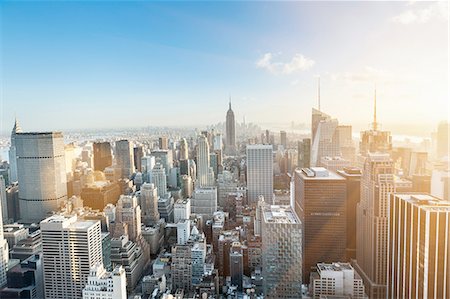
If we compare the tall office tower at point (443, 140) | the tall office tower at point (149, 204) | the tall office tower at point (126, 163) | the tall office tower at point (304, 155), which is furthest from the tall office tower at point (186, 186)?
the tall office tower at point (443, 140)

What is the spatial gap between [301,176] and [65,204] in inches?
181

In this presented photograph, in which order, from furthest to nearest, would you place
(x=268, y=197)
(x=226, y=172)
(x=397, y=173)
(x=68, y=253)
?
(x=226, y=172) < (x=268, y=197) < (x=397, y=173) < (x=68, y=253)

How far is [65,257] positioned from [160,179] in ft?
18.1

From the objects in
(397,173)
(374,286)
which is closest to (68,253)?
(374,286)

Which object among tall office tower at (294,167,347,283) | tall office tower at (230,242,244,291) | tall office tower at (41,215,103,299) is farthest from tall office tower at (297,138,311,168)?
tall office tower at (41,215,103,299)

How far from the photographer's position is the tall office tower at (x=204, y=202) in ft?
28.3

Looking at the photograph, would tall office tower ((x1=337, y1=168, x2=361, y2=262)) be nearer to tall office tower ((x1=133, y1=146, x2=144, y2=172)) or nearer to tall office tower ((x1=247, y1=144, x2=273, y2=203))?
tall office tower ((x1=247, y1=144, x2=273, y2=203))

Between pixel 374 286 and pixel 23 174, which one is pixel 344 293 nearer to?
pixel 374 286

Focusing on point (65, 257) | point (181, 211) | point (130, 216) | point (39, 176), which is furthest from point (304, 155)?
point (39, 176)

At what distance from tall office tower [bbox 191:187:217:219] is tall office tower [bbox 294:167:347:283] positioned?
8.68 feet

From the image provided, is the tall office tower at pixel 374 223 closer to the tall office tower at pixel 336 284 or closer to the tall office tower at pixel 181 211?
the tall office tower at pixel 336 284

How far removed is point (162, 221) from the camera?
26.7ft

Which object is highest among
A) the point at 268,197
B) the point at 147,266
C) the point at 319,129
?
the point at 319,129

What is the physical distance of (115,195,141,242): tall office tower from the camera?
6.79 meters
